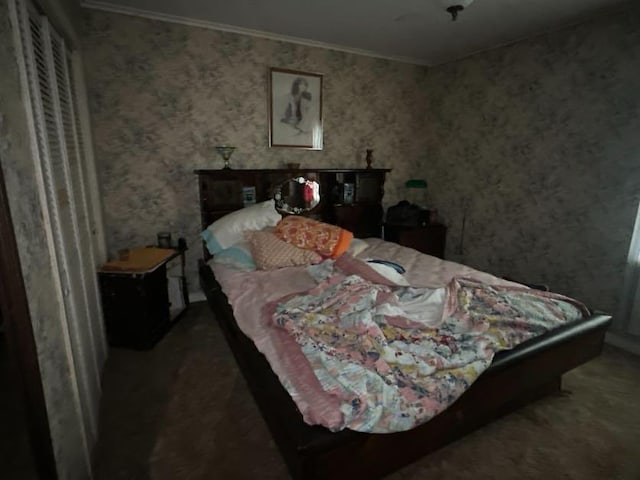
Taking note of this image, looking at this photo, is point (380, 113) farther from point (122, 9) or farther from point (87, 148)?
point (87, 148)

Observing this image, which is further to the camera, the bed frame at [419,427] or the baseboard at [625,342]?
the baseboard at [625,342]

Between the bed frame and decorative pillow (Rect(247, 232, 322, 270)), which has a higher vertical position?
decorative pillow (Rect(247, 232, 322, 270))

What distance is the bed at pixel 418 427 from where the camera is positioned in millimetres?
1057

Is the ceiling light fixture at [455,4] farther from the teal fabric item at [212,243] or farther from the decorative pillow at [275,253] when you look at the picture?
the teal fabric item at [212,243]

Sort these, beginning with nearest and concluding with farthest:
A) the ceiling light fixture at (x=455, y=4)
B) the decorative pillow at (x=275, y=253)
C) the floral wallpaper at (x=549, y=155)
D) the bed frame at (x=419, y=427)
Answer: the bed frame at (x=419, y=427)
the ceiling light fixture at (x=455, y=4)
the decorative pillow at (x=275, y=253)
the floral wallpaper at (x=549, y=155)

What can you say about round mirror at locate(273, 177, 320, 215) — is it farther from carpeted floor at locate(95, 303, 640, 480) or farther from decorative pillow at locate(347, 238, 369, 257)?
carpeted floor at locate(95, 303, 640, 480)

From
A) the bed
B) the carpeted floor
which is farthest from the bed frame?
the carpeted floor

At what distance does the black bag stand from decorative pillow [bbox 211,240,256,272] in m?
1.83

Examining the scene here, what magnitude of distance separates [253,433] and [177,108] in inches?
102

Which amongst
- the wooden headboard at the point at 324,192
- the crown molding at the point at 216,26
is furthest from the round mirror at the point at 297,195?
the crown molding at the point at 216,26

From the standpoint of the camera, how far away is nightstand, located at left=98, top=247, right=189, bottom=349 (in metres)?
2.28

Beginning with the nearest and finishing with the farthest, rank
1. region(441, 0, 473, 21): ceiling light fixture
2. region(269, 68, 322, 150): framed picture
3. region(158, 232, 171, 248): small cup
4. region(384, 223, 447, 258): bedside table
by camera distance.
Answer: region(441, 0, 473, 21): ceiling light fixture < region(158, 232, 171, 248): small cup < region(269, 68, 322, 150): framed picture < region(384, 223, 447, 258): bedside table

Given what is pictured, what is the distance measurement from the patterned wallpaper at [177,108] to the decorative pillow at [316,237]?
93cm

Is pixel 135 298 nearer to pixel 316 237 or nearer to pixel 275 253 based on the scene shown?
pixel 275 253
